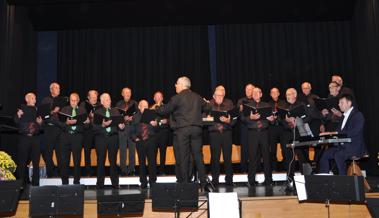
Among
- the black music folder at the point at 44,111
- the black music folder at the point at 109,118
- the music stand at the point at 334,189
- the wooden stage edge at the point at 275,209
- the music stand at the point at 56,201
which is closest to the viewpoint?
the music stand at the point at 334,189

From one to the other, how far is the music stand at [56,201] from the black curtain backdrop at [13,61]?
14.1 ft

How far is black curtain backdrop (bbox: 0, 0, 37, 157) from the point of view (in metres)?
9.16

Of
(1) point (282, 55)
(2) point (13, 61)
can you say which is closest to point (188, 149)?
(2) point (13, 61)

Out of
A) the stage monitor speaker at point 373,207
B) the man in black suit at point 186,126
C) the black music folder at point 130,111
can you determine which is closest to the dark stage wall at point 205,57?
the black music folder at point 130,111

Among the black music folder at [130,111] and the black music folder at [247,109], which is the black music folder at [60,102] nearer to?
the black music folder at [130,111]

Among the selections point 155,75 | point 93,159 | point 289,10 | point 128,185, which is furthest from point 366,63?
point 93,159

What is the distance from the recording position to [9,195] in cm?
523

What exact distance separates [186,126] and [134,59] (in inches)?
218

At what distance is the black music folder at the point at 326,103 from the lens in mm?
7371

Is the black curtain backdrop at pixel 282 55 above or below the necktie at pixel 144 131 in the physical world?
above

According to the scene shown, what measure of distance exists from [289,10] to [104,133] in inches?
218

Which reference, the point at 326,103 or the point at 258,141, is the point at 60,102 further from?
the point at 326,103

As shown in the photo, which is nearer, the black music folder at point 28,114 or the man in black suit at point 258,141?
the man in black suit at point 258,141

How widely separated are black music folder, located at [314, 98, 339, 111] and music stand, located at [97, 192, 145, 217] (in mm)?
3730
